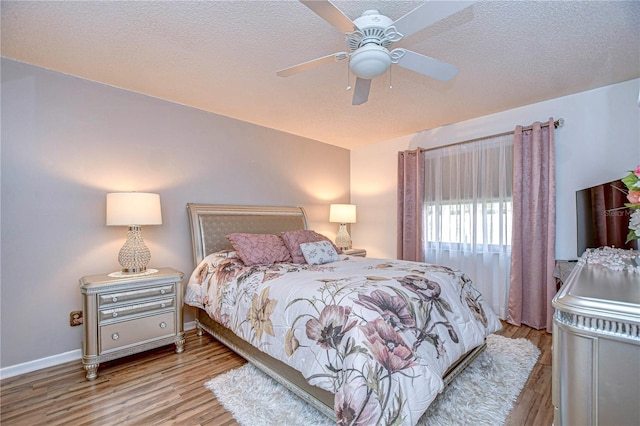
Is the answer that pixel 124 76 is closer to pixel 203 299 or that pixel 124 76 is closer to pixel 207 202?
pixel 207 202

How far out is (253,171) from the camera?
12.5 feet

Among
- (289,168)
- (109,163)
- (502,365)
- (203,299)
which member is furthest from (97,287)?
(502,365)

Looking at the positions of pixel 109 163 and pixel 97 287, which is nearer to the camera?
pixel 97 287

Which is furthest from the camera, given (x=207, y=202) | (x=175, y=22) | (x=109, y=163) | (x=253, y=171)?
(x=253, y=171)

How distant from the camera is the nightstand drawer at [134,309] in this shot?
2.30 m

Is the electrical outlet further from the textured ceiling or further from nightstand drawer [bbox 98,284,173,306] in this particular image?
the textured ceiling

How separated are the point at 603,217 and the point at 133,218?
392 centimetres

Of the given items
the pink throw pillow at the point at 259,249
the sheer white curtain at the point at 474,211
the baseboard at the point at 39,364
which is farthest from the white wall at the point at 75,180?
the sheer white curtain at the point at 474,211

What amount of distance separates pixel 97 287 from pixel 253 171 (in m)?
2.10

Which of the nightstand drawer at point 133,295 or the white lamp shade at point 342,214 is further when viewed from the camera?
the white lamp shade at point 342,214

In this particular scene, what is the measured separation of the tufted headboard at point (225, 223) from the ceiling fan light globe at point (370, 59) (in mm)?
2342

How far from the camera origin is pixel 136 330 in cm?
244

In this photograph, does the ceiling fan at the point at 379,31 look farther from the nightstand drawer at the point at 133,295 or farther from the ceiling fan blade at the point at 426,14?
the nightstand drawer at the point at 133,295

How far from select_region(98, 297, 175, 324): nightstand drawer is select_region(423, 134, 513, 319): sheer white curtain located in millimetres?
3284
